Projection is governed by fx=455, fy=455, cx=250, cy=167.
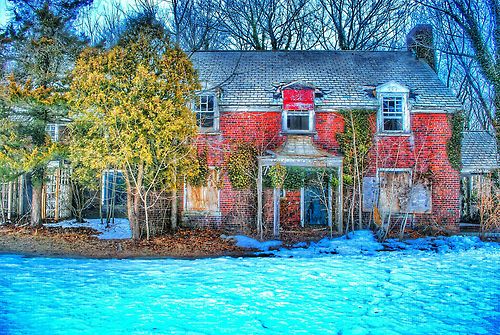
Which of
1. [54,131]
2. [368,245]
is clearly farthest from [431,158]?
[54,131]

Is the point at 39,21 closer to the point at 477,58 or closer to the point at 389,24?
the point at 477,58

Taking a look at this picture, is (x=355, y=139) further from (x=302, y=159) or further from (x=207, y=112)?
(x=207, y=112)

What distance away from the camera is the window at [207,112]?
60.8 ft

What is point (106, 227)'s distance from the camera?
17844mm

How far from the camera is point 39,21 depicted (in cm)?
1745

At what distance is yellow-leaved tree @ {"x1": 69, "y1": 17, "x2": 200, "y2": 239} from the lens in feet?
45.9

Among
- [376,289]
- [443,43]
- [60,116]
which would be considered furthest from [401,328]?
[443,43]

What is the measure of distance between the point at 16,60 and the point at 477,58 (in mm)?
19359

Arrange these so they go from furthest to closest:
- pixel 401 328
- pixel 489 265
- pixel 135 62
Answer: pixel 135 62
pixel 489 265
pixel 401 328

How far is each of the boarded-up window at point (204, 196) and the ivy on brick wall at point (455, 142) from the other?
9465mm

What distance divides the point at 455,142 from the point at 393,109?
2.79 metres

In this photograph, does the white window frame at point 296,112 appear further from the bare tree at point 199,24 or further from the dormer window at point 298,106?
the bare tree at point 199,24

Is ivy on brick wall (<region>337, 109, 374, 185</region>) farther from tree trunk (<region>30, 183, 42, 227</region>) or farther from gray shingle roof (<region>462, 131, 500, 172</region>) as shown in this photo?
tree trunk (<region>30, 183, 42, 227</region>)

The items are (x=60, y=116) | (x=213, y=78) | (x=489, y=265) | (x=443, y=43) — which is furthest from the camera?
(x=443, y=43)
